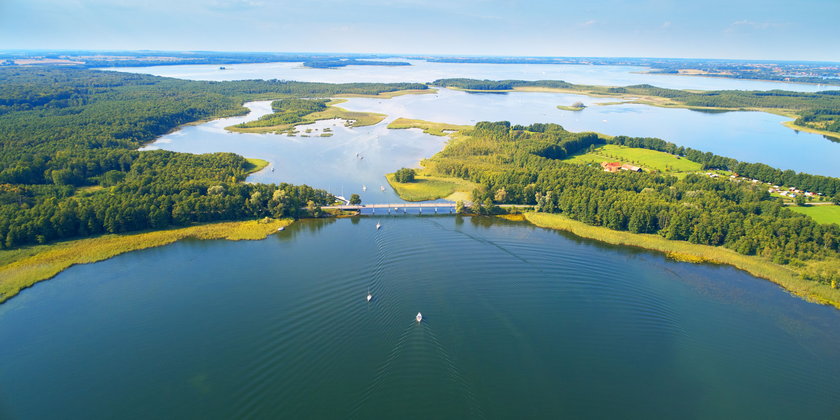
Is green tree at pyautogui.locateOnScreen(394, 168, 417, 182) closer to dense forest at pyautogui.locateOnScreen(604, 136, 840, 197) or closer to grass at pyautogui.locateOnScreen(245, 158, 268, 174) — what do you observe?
grass at pyautogui.locateOnScreen(245, 158, 268, 174)

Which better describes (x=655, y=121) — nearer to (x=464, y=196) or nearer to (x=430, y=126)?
(x=430, y=126)

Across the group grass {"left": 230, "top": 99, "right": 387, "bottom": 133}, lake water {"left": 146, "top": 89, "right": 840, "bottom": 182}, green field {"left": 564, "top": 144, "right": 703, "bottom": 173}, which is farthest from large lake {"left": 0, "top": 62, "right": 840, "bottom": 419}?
grass {"left": 230, "top": 99, "right": 387, "bottom": 133}

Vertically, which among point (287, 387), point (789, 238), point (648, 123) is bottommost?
point (287, 387)

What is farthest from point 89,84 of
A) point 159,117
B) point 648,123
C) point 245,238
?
point 648,123

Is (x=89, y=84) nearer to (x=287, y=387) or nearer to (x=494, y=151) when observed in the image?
(x=494, y=151)

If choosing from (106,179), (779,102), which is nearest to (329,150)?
(106,179)

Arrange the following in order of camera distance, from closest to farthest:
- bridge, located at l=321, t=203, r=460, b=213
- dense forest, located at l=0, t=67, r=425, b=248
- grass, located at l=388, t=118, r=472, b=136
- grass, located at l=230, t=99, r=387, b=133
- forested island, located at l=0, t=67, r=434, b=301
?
1. forested island, located at l=0, t=67, r=434, b=301
2. dense forest, located at l=0, t=67, r=425, b=248
3. bridge, located at l=321, t=203, r=460, b=213
4. grass, located at l=230, t=99, r=387, b=133
5. grass, located at l=388, t=118, r=472, b=136
